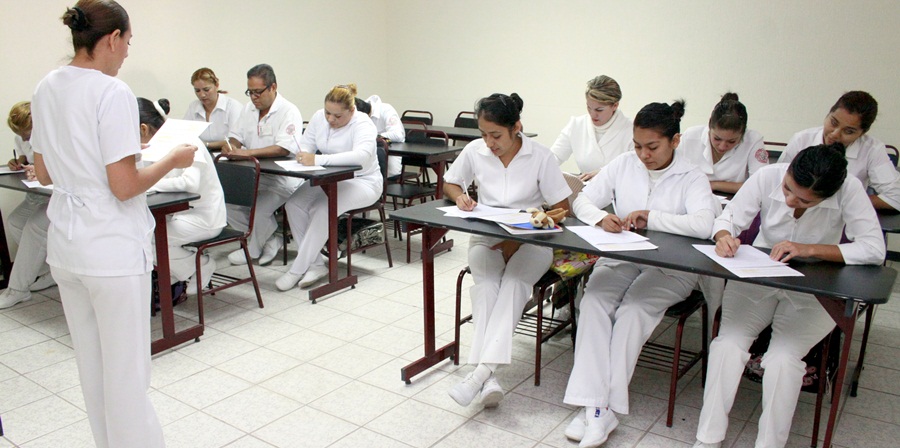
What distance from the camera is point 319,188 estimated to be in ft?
14.0

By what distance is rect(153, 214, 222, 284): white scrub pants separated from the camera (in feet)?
10.6

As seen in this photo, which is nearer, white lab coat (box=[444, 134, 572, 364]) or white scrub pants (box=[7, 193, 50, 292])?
white lab coat (box=[444, 134, 572, 364])

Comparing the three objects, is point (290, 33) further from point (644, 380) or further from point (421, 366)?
point (644, 380)

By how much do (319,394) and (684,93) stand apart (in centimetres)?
433

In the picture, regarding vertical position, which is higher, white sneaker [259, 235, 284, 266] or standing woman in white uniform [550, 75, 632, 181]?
standing woman in white uniform [550, 75, 632, 181]

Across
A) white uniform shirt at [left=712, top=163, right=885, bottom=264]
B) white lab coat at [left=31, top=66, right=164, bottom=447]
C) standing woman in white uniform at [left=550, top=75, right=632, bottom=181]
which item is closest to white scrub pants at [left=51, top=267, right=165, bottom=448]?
white lab coat at [left=31, top=66, right=164, bottom=447]

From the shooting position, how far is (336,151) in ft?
13.8

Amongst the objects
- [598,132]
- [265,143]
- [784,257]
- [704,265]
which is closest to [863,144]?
[598,132]

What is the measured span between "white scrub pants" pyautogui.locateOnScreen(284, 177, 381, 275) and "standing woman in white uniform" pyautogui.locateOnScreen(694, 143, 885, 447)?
7.83 ft

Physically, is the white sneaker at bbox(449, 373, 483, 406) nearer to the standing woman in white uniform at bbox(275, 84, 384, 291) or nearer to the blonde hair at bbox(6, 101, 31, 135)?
the standing woman in white uniform at bbox(275, 84, 384, 291)

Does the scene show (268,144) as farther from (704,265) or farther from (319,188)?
(704,265)

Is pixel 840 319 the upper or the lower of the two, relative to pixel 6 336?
upper

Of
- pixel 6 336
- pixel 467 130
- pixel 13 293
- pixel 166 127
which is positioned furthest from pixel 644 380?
pixel 467 130

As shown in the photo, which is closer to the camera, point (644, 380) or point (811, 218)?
point (811, 218)
